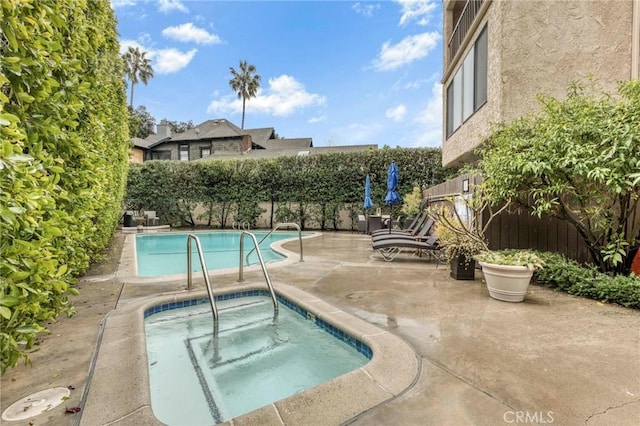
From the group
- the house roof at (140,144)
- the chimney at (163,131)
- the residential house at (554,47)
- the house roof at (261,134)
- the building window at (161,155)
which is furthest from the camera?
the house roof at (261,134)

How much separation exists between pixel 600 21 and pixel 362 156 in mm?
9810

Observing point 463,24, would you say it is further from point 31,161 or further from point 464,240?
point 31,161

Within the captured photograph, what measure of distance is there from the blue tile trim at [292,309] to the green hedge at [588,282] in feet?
12.0

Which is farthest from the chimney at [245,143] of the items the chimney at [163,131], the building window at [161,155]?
the chimney at [163,131]

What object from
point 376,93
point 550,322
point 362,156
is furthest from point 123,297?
point 376,93

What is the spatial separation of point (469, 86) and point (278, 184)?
10557mm

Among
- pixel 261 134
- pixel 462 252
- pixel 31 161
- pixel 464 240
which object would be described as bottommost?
pixel 462 252

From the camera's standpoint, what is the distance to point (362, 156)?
15727 millimetres

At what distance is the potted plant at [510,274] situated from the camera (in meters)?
4.05

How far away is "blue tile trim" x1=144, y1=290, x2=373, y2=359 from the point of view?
312 centimetres

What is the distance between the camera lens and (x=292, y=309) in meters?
4.33

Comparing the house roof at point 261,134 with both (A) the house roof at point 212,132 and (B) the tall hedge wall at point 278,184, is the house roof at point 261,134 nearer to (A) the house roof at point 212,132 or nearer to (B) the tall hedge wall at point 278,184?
(A) the house roof at point 212,132

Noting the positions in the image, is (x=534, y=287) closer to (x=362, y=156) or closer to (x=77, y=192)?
(x=77, y=192)

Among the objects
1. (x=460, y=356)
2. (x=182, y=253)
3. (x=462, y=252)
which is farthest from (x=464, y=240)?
(x=182, y=253)
